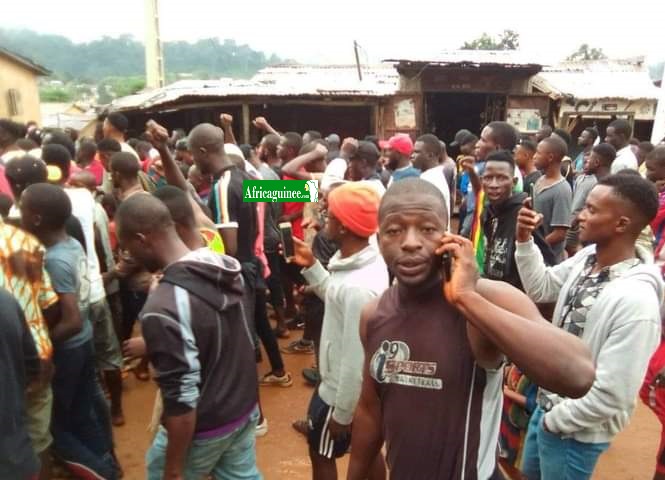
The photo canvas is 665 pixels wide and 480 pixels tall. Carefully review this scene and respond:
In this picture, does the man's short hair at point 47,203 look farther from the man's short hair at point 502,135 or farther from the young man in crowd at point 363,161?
the man's short hair at point 502,135

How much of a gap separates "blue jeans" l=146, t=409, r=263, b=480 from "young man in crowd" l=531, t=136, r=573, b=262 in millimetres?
2937

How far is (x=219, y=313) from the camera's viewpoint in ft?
6.66

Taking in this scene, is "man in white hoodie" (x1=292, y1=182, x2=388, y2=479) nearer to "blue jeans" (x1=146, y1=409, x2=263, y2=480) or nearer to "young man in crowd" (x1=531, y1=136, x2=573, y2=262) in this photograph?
"blue jeans" (x1=146, y1=409, x2=263, y2=480)

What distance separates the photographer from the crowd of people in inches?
58.8

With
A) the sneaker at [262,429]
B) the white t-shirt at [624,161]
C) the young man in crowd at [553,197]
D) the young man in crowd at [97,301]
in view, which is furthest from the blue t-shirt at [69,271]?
the white t-shirt at [624,161]

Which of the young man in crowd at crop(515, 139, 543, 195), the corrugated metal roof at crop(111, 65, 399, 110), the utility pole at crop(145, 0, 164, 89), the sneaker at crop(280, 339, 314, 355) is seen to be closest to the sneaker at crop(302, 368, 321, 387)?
the sneaker at crop(280, 339, 314, 355)

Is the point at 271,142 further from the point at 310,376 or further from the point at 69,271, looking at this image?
the point at 69,271

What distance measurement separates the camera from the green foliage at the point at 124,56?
2211 inches


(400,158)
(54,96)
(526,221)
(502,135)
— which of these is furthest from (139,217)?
(54,96)

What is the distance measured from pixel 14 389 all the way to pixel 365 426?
1.35 metres

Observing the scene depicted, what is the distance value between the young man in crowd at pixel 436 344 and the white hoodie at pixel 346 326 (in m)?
0.56

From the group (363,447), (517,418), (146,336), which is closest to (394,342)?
(363,447)

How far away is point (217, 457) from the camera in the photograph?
2.19 metres

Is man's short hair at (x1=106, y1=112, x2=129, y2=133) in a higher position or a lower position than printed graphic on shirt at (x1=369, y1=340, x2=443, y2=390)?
higher
